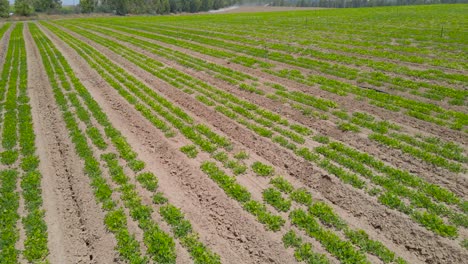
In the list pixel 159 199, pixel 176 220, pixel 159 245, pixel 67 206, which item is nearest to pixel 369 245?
pixel 176 220

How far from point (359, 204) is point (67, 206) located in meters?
7.10

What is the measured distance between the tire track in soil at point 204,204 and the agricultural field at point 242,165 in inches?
1.5

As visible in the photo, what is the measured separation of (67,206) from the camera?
6.88 metres

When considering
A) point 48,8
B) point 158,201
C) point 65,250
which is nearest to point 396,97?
point 158,201

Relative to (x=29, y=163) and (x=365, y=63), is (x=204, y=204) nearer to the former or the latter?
(x=29, y=163)

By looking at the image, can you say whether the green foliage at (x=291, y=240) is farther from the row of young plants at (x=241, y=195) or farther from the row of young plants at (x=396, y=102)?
the row of young plants at (x=396, y=102)

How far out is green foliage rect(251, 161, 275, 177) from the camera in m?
7.85

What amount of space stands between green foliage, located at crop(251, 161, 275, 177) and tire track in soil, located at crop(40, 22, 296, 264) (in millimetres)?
1283

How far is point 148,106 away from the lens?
1281 cm

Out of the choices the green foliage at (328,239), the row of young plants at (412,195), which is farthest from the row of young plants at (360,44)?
the green foliage at (328,239)

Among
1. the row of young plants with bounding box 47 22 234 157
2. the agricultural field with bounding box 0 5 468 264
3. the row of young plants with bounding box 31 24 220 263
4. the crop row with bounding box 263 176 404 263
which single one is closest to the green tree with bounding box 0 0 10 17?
the agricultural field with bounding box 0 5 468 264

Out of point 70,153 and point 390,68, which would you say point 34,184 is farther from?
point 390,68

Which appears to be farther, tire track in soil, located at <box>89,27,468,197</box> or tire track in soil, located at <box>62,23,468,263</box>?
tire track in soil, located at <box>89,27,468,197</box>

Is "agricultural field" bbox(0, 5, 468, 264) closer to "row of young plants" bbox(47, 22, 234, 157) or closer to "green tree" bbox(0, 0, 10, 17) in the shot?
"row of young plants" bbox(47, 22, 234, 157)
